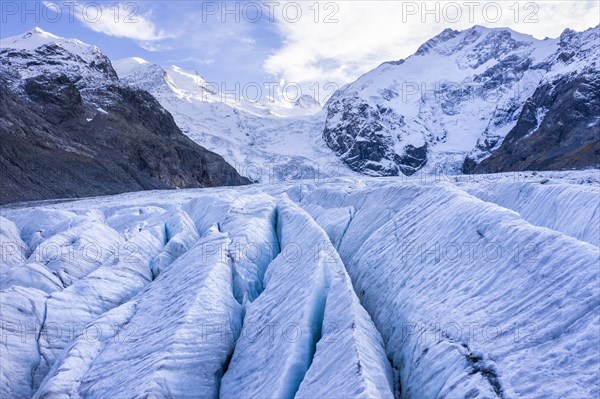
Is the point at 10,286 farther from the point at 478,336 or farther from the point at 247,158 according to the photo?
the point at 247,158

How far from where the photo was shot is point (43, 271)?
1276 cm

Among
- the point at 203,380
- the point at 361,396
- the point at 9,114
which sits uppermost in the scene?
the point at 9,114

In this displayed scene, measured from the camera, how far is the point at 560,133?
4264 inches

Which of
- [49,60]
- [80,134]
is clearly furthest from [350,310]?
[49,60]

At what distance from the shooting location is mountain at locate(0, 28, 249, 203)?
60.2m

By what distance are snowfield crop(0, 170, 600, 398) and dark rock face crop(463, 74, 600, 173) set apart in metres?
78.4

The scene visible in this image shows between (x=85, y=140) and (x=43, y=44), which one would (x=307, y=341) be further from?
(x=43, y=44)

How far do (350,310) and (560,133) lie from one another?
120 meters

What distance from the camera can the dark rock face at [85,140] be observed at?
59.5 metres

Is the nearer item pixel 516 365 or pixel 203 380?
pixel 516 365

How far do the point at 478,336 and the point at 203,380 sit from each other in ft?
14.9


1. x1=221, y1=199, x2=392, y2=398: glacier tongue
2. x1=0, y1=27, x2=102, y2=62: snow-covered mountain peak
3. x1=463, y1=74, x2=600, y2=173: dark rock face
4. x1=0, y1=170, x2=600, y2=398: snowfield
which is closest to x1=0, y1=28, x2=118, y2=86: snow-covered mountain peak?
x1=0, y1=27, x2=102, y2=62: snow-covered mountain peak

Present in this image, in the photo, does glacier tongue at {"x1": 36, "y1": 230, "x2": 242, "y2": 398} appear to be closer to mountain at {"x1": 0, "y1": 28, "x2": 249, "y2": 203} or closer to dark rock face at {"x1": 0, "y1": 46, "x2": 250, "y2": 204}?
dark rock face at {"x1": 0, "y1": 46, "x2": 250, "y2": 204}

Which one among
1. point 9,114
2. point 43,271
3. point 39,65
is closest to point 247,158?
point 39,65
